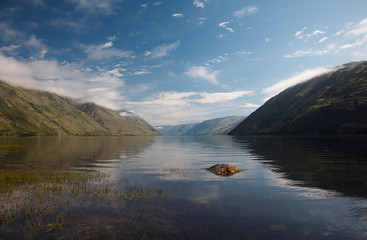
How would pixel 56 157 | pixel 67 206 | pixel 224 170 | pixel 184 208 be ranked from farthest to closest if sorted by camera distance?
1. pixel 56 157
2. pixel 224 170
3. pixel 67 206
4. pixel 184 208

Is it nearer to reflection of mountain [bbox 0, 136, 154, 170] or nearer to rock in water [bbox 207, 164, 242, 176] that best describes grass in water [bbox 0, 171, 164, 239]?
reflection of mountain [bbox 0, 136, 154, 170]

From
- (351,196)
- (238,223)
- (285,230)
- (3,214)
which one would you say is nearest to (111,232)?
(238,223)

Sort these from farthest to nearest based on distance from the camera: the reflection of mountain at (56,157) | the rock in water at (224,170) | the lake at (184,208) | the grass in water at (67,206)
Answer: the reflection of mountain at (56,157) → the rock in water at (224,170) → the grass in water at (67,206) → the lake at (184,208)

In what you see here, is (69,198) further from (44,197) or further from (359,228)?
(359,228)

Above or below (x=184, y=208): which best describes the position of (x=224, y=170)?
below

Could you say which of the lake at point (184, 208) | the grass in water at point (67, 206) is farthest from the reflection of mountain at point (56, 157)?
the lake at point (184, 208)

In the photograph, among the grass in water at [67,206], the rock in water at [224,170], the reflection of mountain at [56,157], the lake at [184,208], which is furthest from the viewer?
the reflection of mountain at [56,157]

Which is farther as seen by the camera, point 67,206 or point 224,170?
point 224,170

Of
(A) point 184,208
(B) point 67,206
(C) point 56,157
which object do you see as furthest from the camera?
(C) point 56,157

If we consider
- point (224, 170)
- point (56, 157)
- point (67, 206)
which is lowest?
point (224, 170)

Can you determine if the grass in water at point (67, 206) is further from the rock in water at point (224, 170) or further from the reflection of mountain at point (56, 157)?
the rock in water at point (224, 170)

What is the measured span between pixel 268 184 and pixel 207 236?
17.7 metres

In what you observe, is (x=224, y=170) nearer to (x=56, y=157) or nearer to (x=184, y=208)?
(x=184, y=208)

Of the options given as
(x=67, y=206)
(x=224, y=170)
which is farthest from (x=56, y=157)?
(x=224, y=170)
